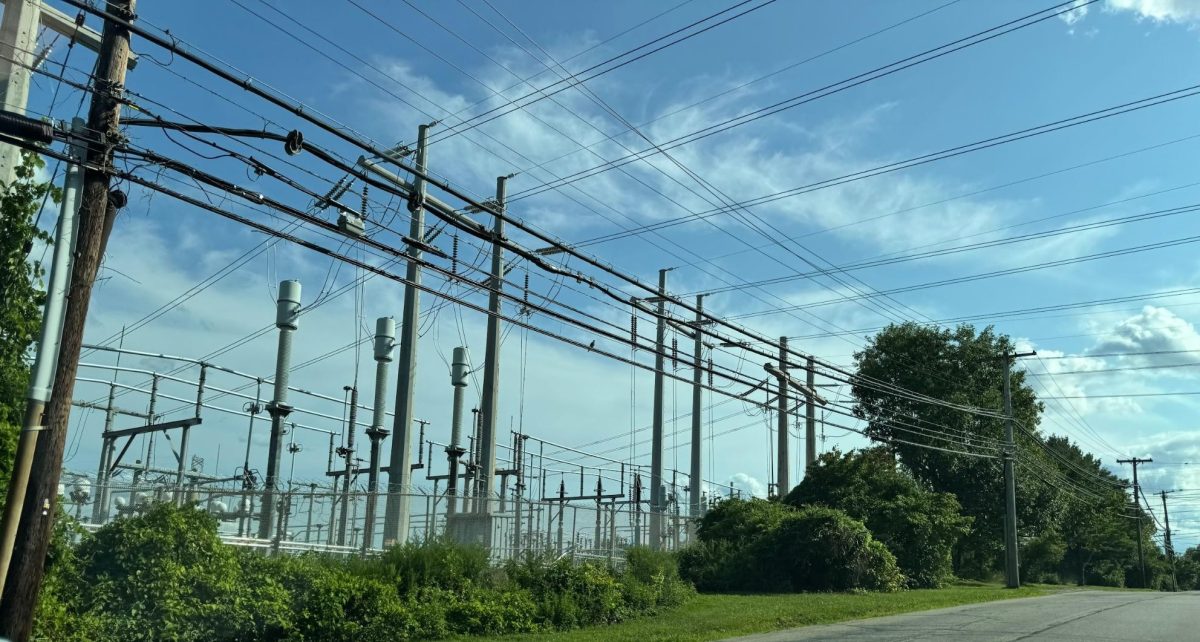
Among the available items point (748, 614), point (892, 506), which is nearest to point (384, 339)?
point (748, 614)

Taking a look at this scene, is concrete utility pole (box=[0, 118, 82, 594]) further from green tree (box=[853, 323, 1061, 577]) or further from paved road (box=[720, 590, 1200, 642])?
green tree (box=[853, 323, 1061, 577])

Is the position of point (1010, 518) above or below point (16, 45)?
below

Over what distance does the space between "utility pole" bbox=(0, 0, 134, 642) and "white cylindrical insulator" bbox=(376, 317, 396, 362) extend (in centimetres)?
1419

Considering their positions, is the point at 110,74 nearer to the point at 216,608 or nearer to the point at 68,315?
the point at 68,315

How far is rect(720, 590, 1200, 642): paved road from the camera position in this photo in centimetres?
1756

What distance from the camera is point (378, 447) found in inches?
1022

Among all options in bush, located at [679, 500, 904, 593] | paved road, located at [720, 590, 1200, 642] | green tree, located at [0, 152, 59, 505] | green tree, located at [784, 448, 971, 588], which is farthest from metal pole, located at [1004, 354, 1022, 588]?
green tree, located at [0, 152, 59, 505]

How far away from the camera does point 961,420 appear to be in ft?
173

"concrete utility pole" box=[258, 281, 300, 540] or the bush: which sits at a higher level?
"concrete utility pole" box=[258, 281, 300, 540]

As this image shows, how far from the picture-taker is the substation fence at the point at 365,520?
64.9ft

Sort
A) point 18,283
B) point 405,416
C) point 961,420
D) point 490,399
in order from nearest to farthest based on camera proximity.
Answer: point 18,283
point 405,416
point 490,399
point 961,420

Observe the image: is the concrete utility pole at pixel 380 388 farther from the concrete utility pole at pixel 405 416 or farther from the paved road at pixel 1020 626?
the paved road at pixel 1020 626

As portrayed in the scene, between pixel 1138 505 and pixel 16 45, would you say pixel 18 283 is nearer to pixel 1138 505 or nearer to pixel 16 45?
pixel 16 45

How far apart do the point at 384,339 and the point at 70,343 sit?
15.0 meters
